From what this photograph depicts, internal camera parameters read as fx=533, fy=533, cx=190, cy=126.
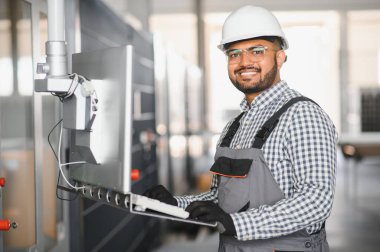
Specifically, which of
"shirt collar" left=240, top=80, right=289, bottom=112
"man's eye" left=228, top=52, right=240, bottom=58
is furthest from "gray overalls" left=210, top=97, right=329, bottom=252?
"man's eye" left=228, top=52, right=240, bottom=58

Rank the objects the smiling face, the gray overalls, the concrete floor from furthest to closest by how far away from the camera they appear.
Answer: the concrete floor, the smiling face, the gray overalls

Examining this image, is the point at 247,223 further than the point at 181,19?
No

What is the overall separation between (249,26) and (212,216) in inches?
27.6

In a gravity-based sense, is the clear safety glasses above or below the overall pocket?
above

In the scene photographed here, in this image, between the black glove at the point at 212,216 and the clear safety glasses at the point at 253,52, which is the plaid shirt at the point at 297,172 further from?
the clear safety glasses at the point at 253,52

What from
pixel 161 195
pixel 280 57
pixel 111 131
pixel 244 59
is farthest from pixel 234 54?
pixel 111 131

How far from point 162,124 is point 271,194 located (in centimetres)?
416

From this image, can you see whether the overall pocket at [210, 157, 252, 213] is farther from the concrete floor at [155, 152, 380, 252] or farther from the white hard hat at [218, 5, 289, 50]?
the concrete floor at [155, 152, 380, 252]

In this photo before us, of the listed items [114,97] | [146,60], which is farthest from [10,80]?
[146,60]

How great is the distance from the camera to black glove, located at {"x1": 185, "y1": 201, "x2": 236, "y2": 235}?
1.50 metres

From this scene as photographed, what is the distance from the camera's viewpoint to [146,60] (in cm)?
493

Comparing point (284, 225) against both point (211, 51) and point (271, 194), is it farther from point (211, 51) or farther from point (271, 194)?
point (211, 51)

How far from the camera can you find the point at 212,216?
1509 millimetres

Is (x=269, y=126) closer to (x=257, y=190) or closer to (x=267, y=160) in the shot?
(x=267, y=160)
